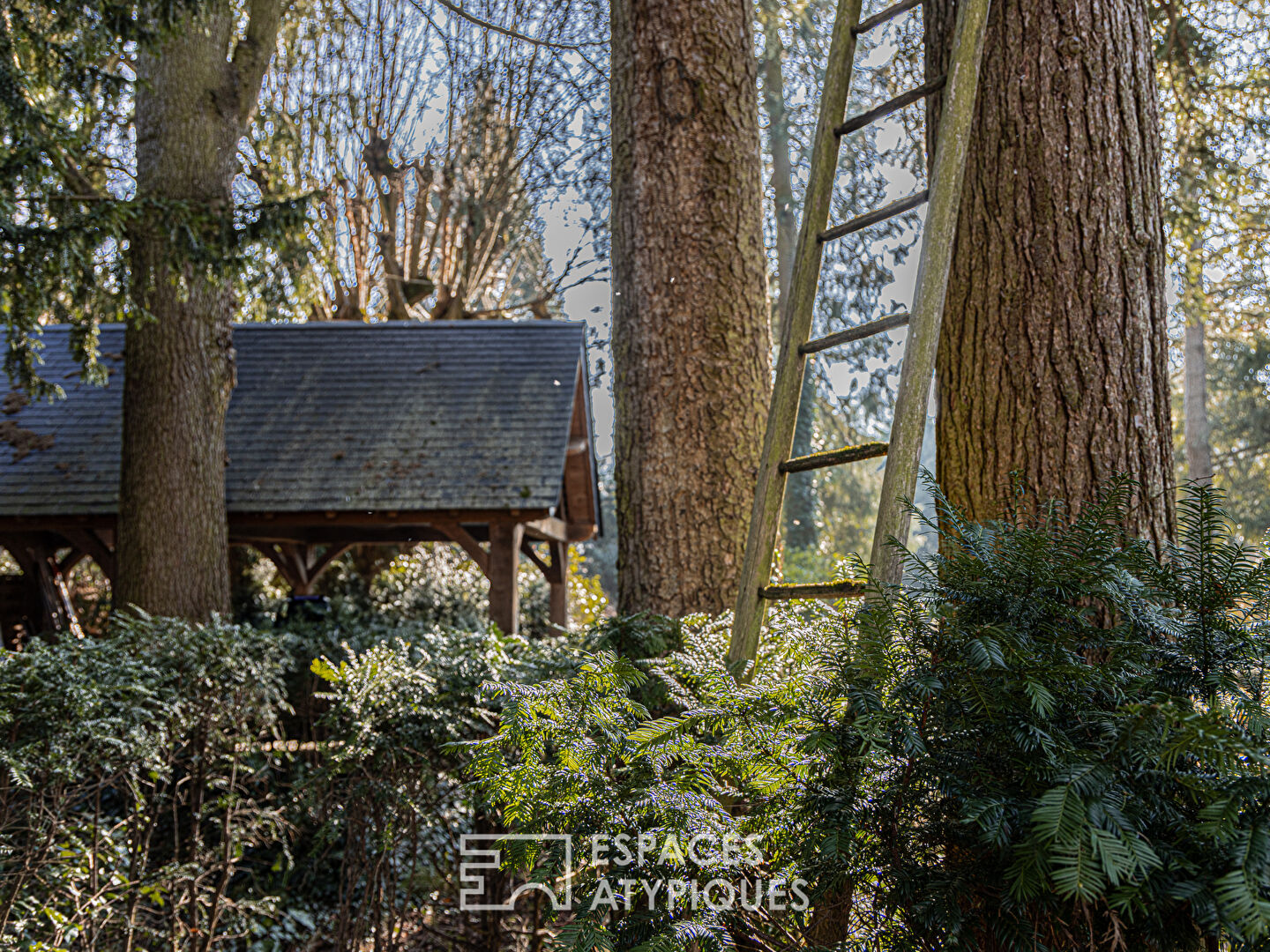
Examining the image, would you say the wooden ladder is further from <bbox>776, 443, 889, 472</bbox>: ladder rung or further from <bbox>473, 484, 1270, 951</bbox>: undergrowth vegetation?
<bbox>473, 484, 1270, 951</bbox>: undergrowth vegetation

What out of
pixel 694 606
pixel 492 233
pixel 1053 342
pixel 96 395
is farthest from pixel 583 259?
pixel 1053 342

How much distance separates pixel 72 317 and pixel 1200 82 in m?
7.69

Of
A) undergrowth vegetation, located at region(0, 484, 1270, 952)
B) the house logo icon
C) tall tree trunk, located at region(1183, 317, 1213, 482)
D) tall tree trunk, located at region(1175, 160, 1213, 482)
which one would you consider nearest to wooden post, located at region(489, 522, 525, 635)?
the house logo icon

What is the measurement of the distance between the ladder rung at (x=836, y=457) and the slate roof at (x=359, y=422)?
563 centimetres

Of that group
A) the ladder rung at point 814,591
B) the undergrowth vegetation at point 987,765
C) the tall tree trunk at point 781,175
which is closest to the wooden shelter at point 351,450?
the tall tree trunk at point 781,175

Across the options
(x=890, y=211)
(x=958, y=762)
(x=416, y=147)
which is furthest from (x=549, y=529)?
(x=416, y=147)

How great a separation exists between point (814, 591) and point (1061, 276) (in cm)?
103

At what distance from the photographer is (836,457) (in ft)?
7.47

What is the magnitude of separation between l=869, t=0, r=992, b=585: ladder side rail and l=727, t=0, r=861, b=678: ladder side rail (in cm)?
32

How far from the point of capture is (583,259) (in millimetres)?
15172

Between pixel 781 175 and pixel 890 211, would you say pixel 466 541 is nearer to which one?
pixel 890 211

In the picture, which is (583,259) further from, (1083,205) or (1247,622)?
(1247,622)

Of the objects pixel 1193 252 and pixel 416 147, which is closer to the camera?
pixel 1193 252

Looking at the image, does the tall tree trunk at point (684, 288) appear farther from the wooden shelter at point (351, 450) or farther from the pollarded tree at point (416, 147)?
the pollarded tree at point (416, 147)
